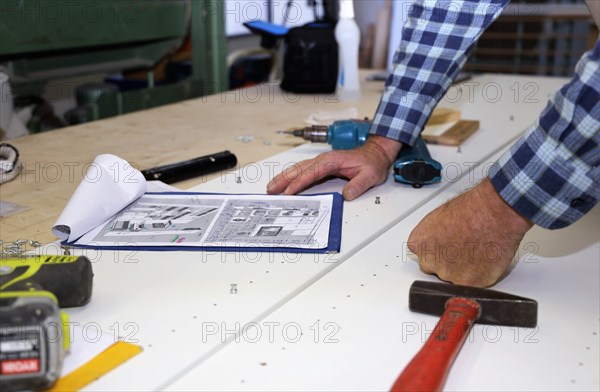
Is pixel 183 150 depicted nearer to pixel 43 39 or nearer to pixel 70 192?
pixel 70 192

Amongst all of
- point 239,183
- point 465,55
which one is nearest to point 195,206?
point 239,183

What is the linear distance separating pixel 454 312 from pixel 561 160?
21 centimetres

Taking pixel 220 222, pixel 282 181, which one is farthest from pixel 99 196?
pixel 282 181

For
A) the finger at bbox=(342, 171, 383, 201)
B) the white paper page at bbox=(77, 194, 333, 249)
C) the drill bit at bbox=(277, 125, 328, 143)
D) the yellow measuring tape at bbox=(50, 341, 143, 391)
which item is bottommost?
the yellow measuring tape at bbox=(50, 341, 143, 391)

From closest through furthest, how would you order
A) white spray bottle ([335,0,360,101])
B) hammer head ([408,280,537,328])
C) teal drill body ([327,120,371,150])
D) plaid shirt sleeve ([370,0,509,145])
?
1. hammer head ([408,280,537,328])
2. plaid shirt sleeve ([370,0,509,145])
3. teal drill body ([327,120,371,150])
4. white spray bottle ([335,0,360,101])

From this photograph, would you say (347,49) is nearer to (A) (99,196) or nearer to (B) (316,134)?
(B) (316,134)

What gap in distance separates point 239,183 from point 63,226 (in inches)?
14.2

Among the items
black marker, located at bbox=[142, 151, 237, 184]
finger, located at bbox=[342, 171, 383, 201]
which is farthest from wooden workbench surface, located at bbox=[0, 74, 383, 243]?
finger, located at bbox=[342, 171, 383, 201]

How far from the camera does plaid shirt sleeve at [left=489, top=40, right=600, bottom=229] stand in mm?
700

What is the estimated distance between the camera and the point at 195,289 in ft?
2.55

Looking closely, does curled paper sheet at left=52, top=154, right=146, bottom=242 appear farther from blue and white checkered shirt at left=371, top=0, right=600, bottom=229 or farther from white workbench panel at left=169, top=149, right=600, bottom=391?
blue and white checkered shirt at left=371, top=0, right=600, bottom=229

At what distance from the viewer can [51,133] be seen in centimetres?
154

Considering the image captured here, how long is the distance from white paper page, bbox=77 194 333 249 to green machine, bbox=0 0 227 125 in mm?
921

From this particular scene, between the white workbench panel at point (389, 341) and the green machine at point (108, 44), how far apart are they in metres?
1.28
